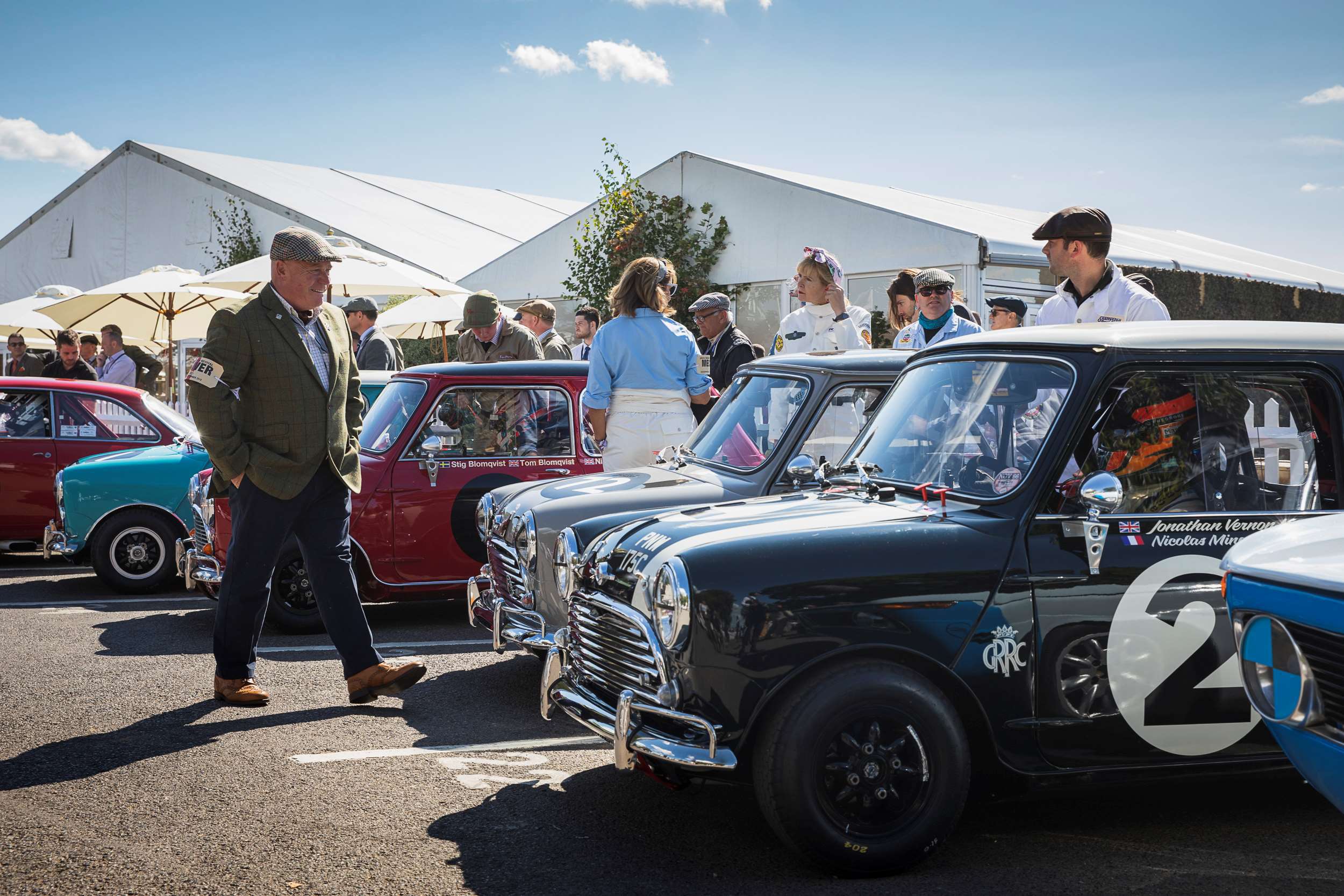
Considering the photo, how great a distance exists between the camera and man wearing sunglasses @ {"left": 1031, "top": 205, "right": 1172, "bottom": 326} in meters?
5.65

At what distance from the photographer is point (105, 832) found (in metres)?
4.04

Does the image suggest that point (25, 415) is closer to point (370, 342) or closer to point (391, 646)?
point (370, 342)

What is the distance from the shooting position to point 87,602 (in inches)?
352

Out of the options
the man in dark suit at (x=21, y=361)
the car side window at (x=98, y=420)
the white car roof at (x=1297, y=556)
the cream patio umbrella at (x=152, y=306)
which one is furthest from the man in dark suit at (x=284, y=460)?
the man in dark suit at (x=21, y=361)

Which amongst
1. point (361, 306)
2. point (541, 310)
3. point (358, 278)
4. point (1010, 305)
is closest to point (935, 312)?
point (1010, 305)

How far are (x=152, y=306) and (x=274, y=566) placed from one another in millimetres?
11727

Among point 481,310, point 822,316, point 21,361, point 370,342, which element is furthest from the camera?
point 21,361

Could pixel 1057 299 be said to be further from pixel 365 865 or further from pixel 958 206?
pixel 958 206

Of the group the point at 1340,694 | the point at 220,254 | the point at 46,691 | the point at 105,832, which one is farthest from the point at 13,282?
the point at 1340,694

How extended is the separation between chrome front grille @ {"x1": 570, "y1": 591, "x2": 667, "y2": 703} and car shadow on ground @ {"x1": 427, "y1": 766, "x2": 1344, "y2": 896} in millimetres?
515

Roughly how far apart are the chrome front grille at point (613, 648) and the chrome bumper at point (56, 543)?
6.45m

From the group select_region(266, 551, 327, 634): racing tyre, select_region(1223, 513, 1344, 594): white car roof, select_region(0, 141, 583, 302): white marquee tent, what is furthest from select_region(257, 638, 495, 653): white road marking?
select_region(0, 141, 583, 302): white marquee tent

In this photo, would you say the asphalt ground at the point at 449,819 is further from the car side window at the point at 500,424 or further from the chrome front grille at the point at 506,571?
the car side window at the point at 500,424

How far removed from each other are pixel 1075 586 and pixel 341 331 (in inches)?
146
